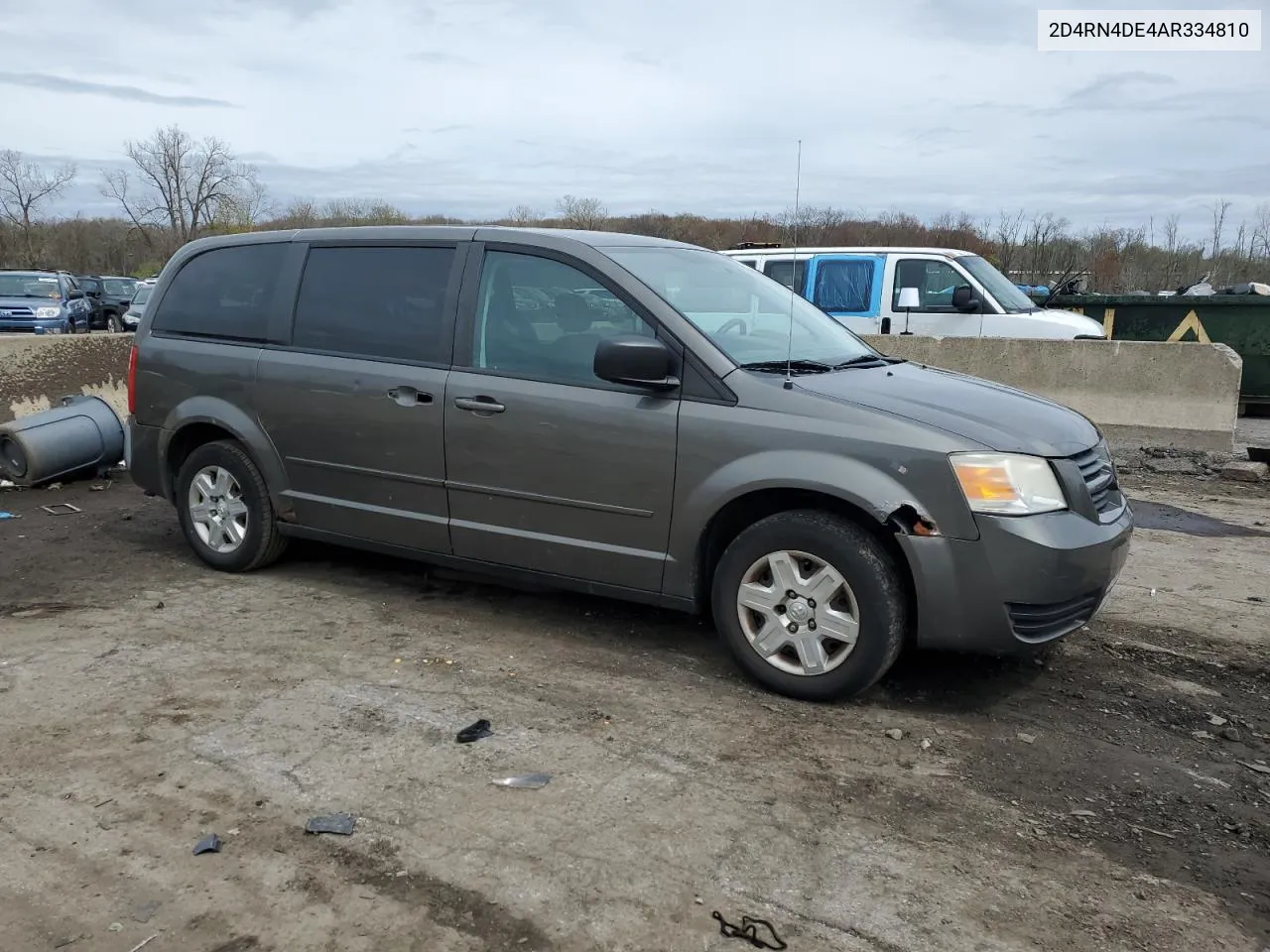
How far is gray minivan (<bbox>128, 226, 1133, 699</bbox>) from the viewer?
389 centimetres

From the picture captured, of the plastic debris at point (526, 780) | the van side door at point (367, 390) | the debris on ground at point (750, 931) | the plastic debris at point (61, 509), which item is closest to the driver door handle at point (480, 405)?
the van side door at point (367, 390)

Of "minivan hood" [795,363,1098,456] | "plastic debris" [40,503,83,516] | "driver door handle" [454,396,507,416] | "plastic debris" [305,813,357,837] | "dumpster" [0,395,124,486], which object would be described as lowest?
"plastic debris" [40,503,83,516]

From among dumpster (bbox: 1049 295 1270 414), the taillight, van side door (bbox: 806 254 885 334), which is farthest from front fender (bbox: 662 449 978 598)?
dumpster (bbox: 1049 295 1270 414)

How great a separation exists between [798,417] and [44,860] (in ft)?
9.62

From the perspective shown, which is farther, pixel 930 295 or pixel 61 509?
pixel 930 295

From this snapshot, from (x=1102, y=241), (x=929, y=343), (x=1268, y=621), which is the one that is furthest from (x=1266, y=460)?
(x=1102, y=241)

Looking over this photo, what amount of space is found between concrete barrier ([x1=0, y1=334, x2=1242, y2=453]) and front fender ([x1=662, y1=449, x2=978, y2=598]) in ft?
18.1

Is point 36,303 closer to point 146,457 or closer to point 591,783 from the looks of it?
point 146,457

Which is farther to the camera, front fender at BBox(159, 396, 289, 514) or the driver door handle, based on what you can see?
front fender at BBox(159, 396, 289, 514)

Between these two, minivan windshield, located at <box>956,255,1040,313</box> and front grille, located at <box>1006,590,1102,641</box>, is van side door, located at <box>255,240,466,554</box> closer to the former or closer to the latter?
front grille, located at <box>1006,590,1102,641</box>

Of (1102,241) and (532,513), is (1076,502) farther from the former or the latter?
(1102,241)

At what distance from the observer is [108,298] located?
31.9 metres

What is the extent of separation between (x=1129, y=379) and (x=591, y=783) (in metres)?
7.61

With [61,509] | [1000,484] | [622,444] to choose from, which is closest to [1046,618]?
[1000,484]
